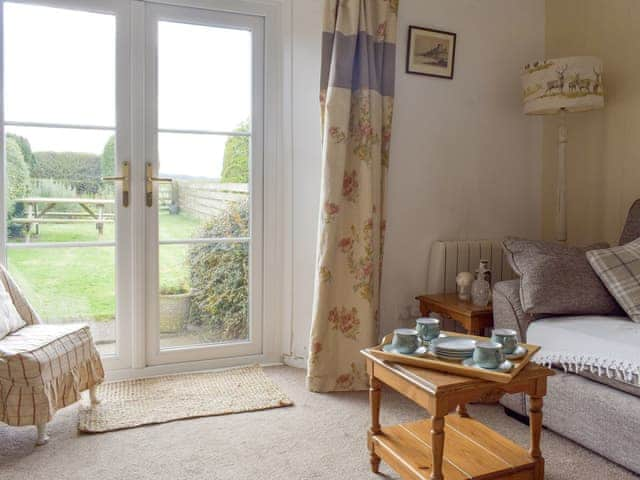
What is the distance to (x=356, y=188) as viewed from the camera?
2.65 metres

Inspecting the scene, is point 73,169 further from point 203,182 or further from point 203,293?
point 203,293

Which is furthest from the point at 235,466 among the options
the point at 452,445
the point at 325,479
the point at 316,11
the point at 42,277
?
the point at 316,11

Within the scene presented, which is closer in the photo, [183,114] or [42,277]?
[42,277]

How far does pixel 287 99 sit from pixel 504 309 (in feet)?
5.21

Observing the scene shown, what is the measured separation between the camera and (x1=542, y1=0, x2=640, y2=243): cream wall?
2.73 meters

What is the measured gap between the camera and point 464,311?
95.0 inches

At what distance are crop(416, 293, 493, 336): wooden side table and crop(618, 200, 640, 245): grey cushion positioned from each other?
0.70 m

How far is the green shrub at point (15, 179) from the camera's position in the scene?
2.51 meters

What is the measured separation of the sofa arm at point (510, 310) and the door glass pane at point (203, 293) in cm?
137

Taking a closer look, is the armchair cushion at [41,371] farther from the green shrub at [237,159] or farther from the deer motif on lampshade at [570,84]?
the deer motif on lampshade at [570,84]

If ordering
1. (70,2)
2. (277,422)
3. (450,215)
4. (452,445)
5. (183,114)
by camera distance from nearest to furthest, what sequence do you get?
(452,445), (277,422), (70,2), (183,114), (450,215)

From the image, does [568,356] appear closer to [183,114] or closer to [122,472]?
[122,472]

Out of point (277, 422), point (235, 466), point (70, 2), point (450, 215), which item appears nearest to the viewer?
point (235, 466)

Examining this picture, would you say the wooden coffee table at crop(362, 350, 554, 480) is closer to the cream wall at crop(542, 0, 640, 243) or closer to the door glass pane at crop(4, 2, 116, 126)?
the cream wall at crop(542, 0, 640, 243)
